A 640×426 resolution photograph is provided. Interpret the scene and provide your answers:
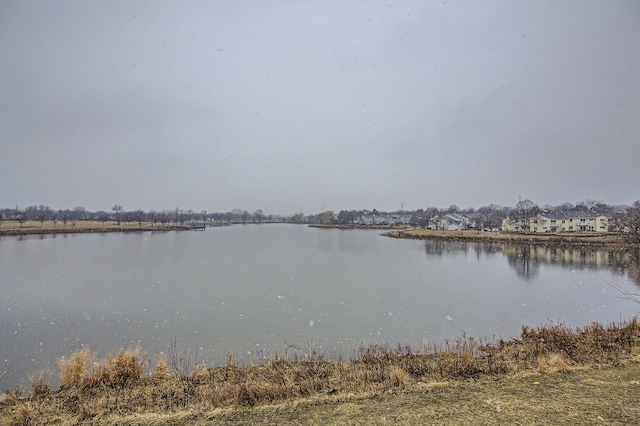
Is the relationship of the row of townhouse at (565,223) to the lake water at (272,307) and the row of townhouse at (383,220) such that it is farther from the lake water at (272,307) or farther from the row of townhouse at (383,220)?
the row of townhouse at (383,220)

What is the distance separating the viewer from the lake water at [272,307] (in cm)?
773

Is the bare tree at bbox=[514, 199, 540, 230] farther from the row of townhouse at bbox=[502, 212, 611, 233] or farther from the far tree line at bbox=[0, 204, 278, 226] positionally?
the far tree line at bbox=[0, 204, 278, 226]

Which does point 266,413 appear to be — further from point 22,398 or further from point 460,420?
point 22,398

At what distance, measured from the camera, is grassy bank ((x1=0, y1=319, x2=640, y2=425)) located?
3547 millimetres

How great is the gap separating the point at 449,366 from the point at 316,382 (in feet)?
6.85

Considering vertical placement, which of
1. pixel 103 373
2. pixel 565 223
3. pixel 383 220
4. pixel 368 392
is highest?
pixel 383 220

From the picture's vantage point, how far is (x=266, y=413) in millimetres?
3812

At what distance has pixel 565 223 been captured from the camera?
179 feet

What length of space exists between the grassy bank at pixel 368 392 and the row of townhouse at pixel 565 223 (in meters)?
59.6

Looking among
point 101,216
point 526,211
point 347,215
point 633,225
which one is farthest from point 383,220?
point 101,216

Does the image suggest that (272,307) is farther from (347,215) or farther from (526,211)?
(347,215)

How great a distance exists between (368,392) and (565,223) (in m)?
65.2

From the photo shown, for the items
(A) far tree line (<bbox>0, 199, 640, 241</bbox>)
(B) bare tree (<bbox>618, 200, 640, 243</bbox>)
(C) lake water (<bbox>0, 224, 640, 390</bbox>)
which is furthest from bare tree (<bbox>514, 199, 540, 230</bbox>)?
(C) lake water (<bbox>0, 224, 640, 390</bbox>)

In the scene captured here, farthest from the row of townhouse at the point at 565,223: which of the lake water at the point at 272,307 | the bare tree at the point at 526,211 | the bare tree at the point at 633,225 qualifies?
the lake water at the point at 272,307
